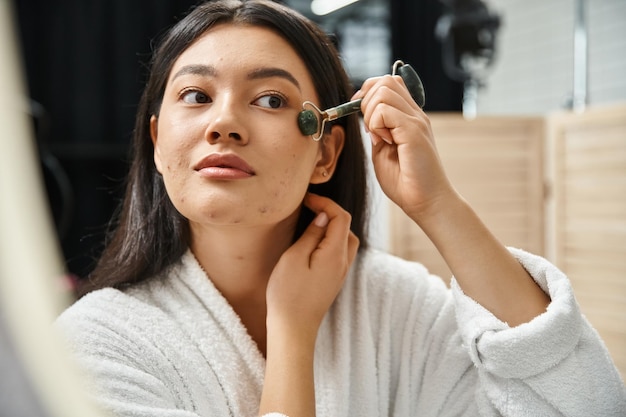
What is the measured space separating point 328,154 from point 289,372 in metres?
0.35

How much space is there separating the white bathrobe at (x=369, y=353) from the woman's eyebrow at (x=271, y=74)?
0.87 feet

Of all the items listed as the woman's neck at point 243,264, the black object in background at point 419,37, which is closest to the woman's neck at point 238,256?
the woman's neck at point 243,264

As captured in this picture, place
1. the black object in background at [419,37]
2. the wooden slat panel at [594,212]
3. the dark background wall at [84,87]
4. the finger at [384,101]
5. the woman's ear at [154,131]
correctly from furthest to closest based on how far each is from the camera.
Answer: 1. the black object in background at [419,37]
2. the dark background wall at [84,87]
3. the wooden slat panel at [594,212]
4. the woman's ear at [154,131]
5. the finger at [384,101]

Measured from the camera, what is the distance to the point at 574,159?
1.92 metres

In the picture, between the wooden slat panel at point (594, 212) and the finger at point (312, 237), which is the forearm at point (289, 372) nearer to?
the finger at point (312, 237)

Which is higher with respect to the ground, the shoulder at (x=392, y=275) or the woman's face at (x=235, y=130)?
the woman's face at (x=235, y=130)

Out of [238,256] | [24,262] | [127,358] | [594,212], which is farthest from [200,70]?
[594,212]

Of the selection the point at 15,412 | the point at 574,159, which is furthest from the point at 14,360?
the point at 574,159

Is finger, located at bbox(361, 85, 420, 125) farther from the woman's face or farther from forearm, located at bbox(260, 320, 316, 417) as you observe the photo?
forearm, located at bbox(260, 320, 316, 417)

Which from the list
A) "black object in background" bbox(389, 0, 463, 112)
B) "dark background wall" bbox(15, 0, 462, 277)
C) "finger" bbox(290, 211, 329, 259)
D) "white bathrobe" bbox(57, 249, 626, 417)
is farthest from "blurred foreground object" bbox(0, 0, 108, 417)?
"black object in background" bbox(389, 0, 463, 112)

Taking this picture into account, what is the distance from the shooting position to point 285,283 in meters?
0.87

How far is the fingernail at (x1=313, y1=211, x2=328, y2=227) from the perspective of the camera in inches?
37.6

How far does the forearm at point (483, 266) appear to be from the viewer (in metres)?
0.83

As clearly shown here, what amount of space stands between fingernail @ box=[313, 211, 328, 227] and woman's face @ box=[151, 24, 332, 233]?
A: 6 cm
